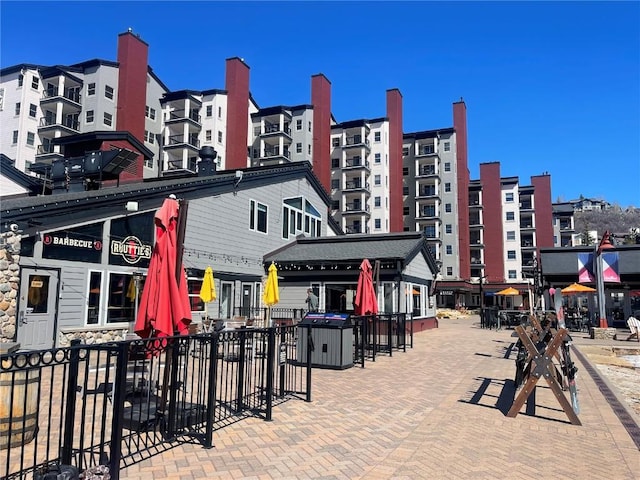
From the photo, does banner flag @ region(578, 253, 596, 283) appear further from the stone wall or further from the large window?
the stone wall

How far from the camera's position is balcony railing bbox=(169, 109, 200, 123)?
55.1m

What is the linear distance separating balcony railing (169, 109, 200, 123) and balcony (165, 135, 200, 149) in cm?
217

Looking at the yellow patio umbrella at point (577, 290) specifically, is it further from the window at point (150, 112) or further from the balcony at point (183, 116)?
the window at point (150, 112)

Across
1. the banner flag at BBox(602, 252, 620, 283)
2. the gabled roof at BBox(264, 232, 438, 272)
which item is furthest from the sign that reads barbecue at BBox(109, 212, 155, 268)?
the banner flag at BBox(602, 252, 620, 283)

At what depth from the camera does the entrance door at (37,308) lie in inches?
436

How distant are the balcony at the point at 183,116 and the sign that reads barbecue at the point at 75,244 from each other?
44168 millimetres

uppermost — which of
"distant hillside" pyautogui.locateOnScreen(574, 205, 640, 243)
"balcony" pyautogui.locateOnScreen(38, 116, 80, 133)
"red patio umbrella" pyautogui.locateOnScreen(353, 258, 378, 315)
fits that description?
"distant hillside" pyautogui.locateOnScreen(574, 205, 640, 243)

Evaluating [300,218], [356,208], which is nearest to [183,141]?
[356,208]

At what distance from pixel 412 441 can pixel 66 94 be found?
179ft

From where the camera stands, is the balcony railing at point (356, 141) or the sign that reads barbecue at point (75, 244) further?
the balcony railing at point (356, 141)

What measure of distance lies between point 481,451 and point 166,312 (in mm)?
→ 4219

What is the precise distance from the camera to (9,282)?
10.7 m

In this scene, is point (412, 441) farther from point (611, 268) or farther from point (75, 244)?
point (611, 268)

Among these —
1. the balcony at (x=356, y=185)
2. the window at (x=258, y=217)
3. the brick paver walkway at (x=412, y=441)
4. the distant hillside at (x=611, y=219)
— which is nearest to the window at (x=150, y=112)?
the balcony at (x=356, y=185)
